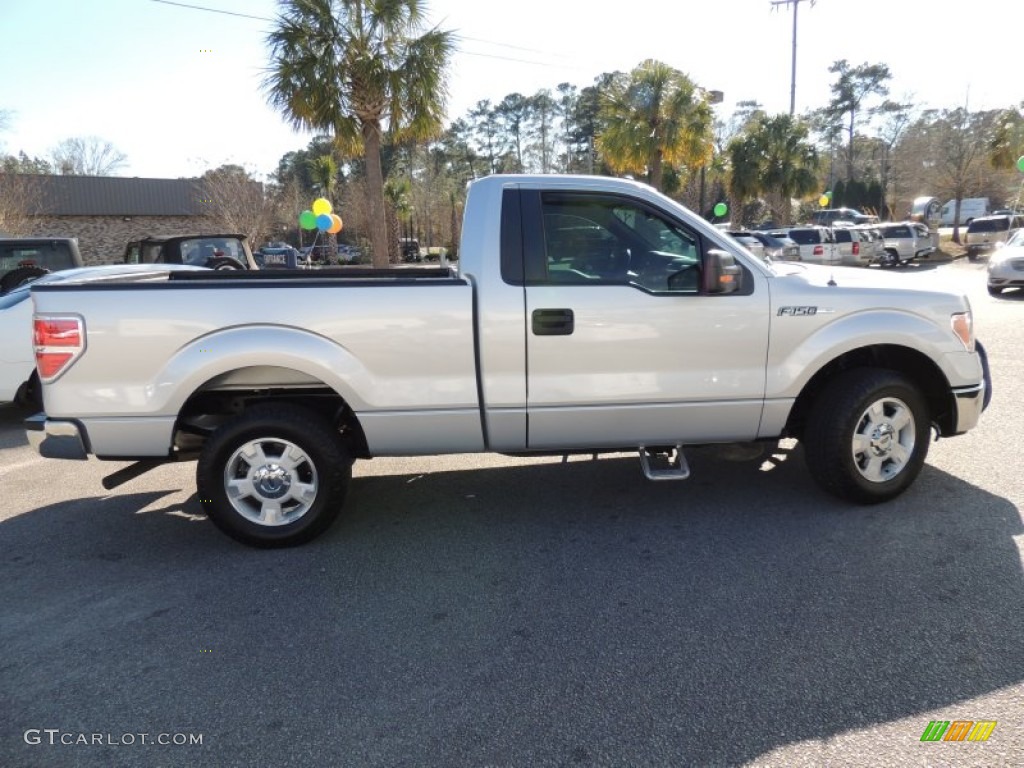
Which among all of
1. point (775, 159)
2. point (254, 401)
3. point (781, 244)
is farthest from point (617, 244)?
point (775, 159)

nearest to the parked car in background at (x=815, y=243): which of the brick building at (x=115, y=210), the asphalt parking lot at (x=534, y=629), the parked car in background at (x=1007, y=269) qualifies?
the parked car in background at (x=1007, y=269)

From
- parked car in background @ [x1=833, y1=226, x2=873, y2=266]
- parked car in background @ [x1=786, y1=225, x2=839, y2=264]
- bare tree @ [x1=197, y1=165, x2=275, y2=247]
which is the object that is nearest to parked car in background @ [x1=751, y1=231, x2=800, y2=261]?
parked car in background @ [x1=786, y1=225, x2=839, y2=264]

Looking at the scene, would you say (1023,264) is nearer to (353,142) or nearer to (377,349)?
(353,142)

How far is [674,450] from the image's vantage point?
181 inches

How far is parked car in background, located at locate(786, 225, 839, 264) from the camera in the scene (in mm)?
22812

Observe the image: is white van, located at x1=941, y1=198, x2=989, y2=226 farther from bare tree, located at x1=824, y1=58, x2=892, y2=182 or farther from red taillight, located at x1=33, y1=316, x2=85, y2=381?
red taillight, located at x1=33, y1=316, x2=85, y2=381

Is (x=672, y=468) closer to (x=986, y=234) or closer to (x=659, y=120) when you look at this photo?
(x=659, y=120)

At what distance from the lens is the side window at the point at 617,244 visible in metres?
4.01

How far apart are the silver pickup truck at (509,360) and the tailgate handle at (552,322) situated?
12mm

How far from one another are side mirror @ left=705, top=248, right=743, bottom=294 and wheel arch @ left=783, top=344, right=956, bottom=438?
92cm

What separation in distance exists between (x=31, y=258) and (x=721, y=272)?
9.71 meters

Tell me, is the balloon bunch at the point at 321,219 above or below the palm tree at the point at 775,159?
below

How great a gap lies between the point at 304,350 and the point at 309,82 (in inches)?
486

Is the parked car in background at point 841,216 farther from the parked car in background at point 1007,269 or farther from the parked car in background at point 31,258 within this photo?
the parked car in background at point 31,258
